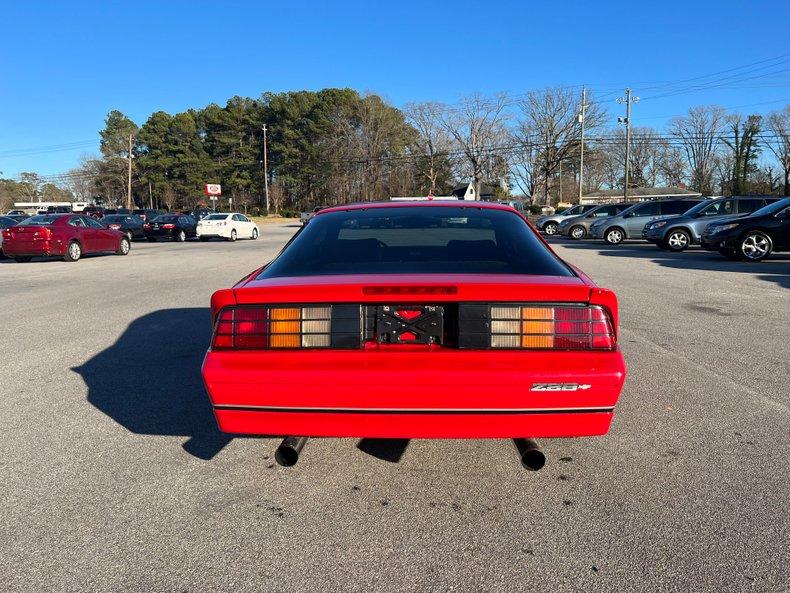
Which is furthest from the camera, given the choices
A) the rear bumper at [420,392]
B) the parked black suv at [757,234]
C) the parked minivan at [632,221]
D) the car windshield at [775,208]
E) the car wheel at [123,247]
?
the parked minivan at [632,221]

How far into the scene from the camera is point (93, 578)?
2.32 meters

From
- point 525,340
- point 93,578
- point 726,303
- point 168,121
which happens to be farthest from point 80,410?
point 168,121

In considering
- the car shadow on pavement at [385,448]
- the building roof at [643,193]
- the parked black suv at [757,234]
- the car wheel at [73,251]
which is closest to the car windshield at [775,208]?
the parked black suv at [757,234]

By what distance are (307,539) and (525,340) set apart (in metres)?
1.34

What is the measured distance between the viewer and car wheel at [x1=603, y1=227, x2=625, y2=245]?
22062 mm

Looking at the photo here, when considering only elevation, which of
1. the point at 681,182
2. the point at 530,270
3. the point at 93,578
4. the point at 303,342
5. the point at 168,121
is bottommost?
the point at 93,578

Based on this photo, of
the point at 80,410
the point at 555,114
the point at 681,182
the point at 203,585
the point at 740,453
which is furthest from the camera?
the point at 681,182

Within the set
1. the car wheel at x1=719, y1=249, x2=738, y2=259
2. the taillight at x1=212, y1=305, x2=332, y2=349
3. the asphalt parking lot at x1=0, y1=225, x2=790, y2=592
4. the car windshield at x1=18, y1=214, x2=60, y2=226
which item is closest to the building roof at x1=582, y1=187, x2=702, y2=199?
the car wheel at x1=719, y1=249, x2=738, y2=259

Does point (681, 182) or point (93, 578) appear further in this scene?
point (681, 182)

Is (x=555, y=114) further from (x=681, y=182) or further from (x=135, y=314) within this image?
(x=135, y=314)

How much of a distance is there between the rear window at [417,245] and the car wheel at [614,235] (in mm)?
19572

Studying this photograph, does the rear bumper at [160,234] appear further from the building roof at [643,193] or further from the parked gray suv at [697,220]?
the building roof at [643,193]

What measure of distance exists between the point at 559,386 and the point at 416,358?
0.66 metres

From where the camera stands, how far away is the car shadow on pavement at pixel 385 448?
3419mm
